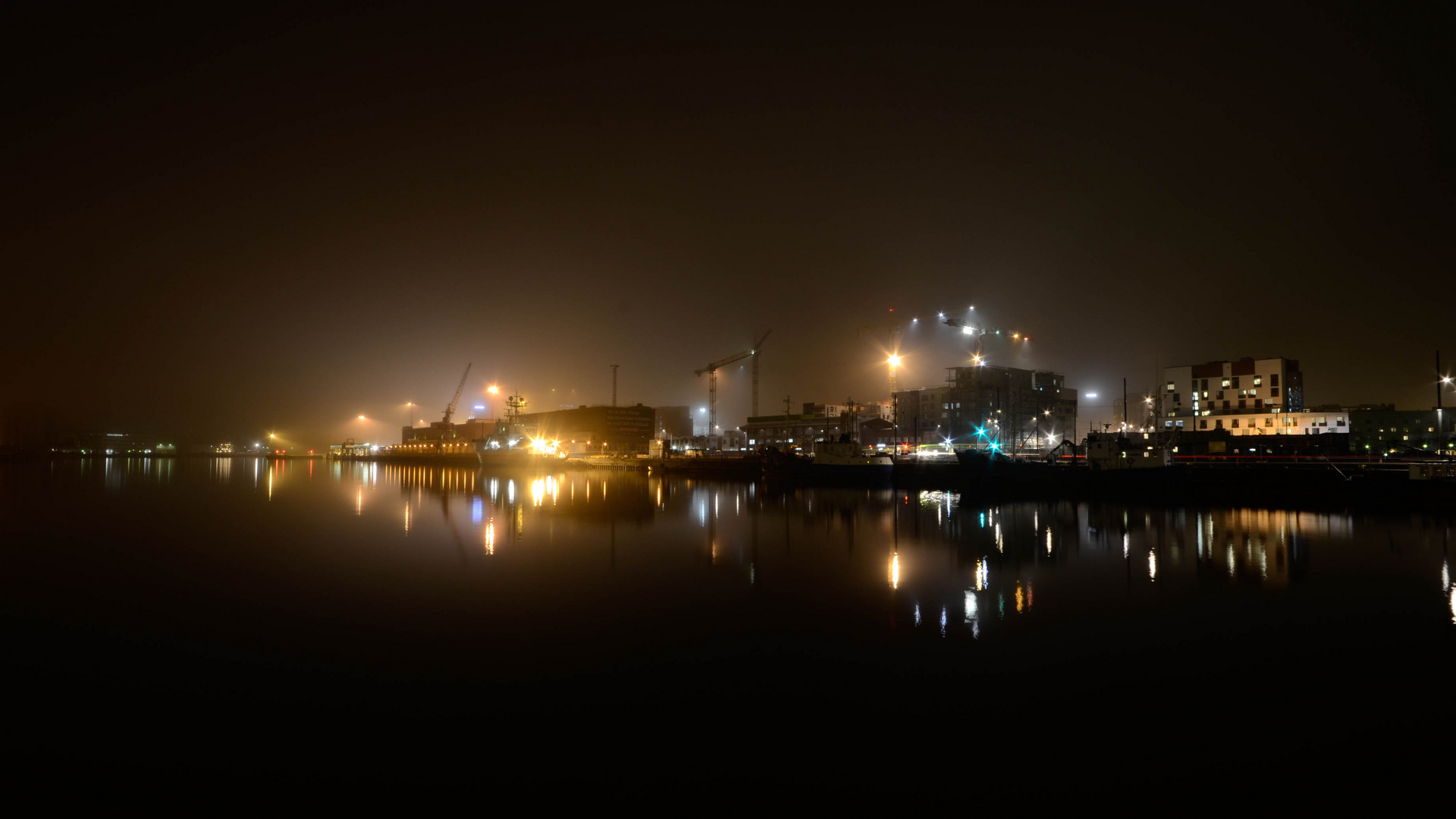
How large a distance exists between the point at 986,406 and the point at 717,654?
8344cm

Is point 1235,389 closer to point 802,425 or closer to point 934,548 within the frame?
point 802,425

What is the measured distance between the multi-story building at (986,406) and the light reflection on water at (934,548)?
5794 centimetres

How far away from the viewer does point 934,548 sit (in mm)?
15000

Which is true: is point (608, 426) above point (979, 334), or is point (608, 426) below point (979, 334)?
below

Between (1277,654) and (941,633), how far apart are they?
11.0 ft

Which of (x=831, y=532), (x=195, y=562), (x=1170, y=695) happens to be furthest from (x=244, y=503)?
(x=1170, y=695)

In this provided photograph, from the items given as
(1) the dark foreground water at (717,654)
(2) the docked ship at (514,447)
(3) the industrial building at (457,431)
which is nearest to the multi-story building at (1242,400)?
(1) the dark foreground water at (717,654)

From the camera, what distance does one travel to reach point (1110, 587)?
35.1 feet

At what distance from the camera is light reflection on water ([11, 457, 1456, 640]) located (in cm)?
1030

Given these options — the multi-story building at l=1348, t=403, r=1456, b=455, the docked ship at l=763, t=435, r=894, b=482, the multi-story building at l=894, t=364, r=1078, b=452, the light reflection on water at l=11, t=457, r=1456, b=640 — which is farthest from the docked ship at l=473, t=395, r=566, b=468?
the multi-story building at l=1348, t=403, r=1456, b=455

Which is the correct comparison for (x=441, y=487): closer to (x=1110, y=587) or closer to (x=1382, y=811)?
(x=1110, y=587)

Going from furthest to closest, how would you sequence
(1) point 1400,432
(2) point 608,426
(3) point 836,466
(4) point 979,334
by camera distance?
(2) point 608,426 < (4) point 979,334 < (1) point 1400,432 < (3) point 836,466

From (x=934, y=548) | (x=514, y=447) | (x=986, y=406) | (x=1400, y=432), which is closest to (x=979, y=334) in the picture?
(x=986, y=406)

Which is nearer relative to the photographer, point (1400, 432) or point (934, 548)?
point (934, 548)
